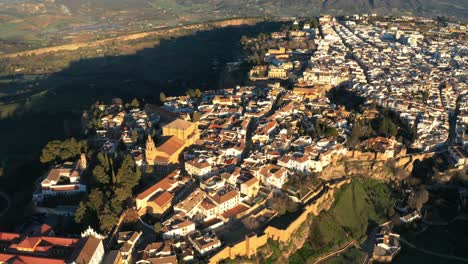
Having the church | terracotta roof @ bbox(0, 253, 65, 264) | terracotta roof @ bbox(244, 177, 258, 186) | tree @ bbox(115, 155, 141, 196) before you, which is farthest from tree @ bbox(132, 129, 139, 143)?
terracotta roof @ bbox(0, 253, 65, 264)

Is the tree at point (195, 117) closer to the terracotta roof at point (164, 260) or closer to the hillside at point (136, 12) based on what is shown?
the terracotta roof at point (164, 260)

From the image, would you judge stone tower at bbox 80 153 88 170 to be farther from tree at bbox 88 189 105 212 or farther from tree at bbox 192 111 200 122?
tree at bbox 192 111 200 122

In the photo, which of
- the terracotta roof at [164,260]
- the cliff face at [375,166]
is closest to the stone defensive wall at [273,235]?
the terracotta roof at [164,260]

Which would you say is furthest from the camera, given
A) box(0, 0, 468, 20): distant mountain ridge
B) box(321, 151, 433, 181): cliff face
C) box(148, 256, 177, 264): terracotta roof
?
box(0, 0, 468, 20): distant mountain ridge

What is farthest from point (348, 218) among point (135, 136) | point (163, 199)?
point (135, 136)

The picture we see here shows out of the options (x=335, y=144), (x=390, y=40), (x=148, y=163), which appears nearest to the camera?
(x=148, y=163)

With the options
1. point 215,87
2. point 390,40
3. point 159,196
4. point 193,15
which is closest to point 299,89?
point 215,87

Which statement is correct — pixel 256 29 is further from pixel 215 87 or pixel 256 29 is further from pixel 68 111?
pixel 68 111
